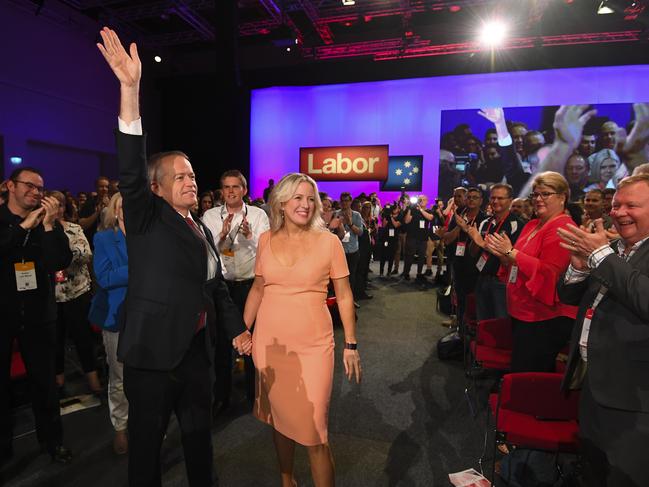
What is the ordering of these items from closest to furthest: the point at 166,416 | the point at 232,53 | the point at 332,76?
the point at 166,416 < the point at 232,53 < the point at 332,76

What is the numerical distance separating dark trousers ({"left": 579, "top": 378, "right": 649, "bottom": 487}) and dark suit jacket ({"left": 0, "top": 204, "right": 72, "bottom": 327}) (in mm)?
2936

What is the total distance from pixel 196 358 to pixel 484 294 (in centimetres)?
312

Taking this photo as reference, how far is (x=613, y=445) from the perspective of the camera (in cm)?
162

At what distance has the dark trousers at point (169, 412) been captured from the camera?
1636mm

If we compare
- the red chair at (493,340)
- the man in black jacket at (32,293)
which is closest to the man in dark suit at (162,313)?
the man in black jacket at (32,293)

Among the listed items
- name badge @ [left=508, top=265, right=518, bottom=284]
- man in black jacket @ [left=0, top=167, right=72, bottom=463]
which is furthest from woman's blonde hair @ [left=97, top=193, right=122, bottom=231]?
name badge @ [left=508, top=265, right=518, bottom=284]

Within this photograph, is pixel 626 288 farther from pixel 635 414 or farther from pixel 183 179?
pixel 183 179

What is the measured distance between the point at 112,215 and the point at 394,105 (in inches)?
397

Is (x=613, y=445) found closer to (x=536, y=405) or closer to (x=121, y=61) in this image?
(x=536, y=405)

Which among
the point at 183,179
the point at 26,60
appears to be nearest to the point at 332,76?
the point at 26,60

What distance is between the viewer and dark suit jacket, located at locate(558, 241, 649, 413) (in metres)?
1.44

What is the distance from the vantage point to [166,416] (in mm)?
1682

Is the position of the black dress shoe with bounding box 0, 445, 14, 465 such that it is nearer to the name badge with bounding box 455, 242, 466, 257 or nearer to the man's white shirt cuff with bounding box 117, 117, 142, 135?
the man's white shirt cuff with bounding box 117, 117, 142, 135

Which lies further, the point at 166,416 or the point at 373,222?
the point at 373,222
